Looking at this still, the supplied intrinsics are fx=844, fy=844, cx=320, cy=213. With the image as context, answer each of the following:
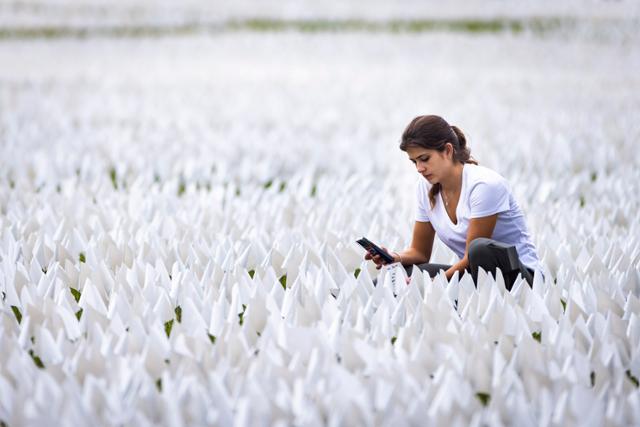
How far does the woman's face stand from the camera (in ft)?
10.5

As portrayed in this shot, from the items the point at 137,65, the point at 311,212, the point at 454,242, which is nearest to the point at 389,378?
the point at 454,242

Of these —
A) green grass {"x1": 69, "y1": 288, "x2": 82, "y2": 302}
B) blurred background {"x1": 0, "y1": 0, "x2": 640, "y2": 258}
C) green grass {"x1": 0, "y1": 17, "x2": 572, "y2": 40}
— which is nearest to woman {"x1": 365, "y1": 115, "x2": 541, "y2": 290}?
blurred background {"x1": 0, "y1": 0, "x2": 640, "y2": 258}

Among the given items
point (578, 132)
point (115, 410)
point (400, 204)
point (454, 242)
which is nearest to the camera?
point (115, 410)

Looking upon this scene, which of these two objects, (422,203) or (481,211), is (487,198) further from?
(422,203)

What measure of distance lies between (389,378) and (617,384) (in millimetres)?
618

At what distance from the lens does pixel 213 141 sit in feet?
25.4

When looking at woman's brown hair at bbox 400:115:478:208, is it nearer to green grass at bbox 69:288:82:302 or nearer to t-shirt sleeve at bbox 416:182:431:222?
t-shirt sleeve at bbox 416:182:431:222

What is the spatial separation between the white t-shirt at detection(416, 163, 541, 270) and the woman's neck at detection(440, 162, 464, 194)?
0.07 feet

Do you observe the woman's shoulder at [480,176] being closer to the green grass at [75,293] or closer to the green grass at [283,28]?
the green grass at [75,293]

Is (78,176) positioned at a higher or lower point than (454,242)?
lower

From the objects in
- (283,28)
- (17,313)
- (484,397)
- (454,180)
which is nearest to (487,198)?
(454,180)

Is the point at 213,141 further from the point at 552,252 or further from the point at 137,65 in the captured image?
the point at 137,65

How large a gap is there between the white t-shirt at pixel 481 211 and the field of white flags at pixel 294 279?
0.71 feet

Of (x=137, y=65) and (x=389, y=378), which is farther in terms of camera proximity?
(x=137, y=65)
